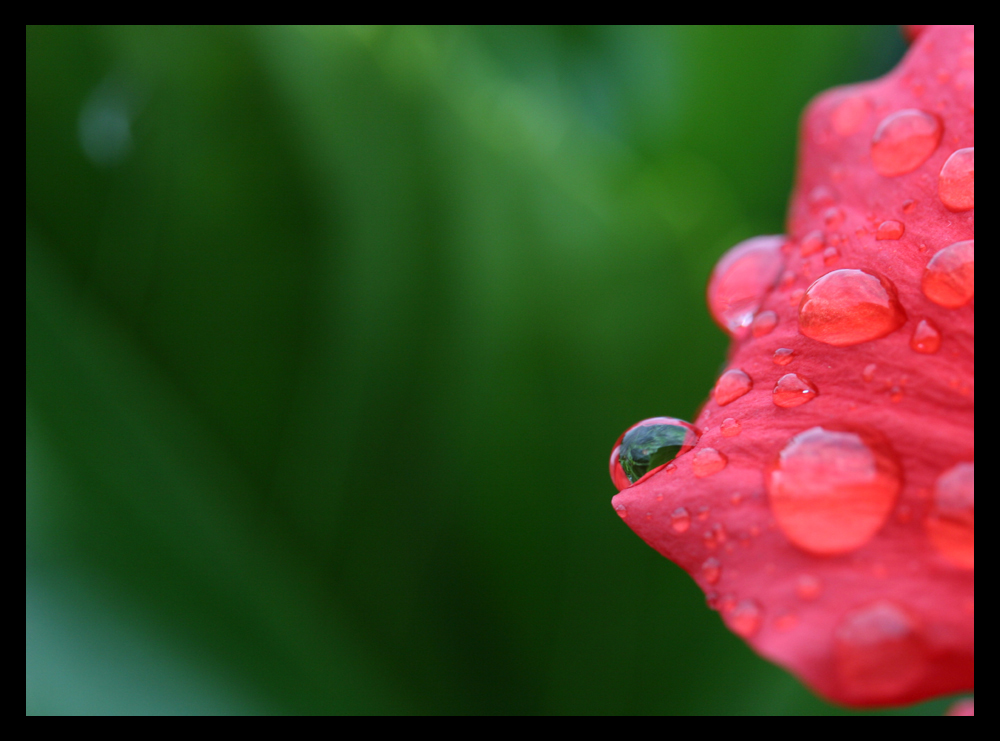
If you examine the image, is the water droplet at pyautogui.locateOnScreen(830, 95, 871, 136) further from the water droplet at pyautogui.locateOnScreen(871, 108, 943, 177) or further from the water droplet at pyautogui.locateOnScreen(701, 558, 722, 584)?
the water droplet at pyautogui.locateOnScreen(701, 558, 722, 584)

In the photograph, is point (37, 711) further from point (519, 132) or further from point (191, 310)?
point (519, 132)

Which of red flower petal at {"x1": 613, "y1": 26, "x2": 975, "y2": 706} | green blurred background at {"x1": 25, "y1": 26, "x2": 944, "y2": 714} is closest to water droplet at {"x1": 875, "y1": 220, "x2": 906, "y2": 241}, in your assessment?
red flower petal at {"x1": 613, "y1": 26, "x2": 975, "y2": 706}

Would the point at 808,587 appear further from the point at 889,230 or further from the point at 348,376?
the point at 348,376

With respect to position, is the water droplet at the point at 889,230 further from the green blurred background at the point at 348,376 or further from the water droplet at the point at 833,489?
the green blurred background at the point at 348,376

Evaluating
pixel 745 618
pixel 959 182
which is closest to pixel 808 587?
pixel 745 618

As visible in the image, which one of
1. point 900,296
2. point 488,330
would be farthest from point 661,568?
point 900,296

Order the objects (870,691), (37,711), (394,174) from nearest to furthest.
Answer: (870,691) < (37,711) < (394,174)
